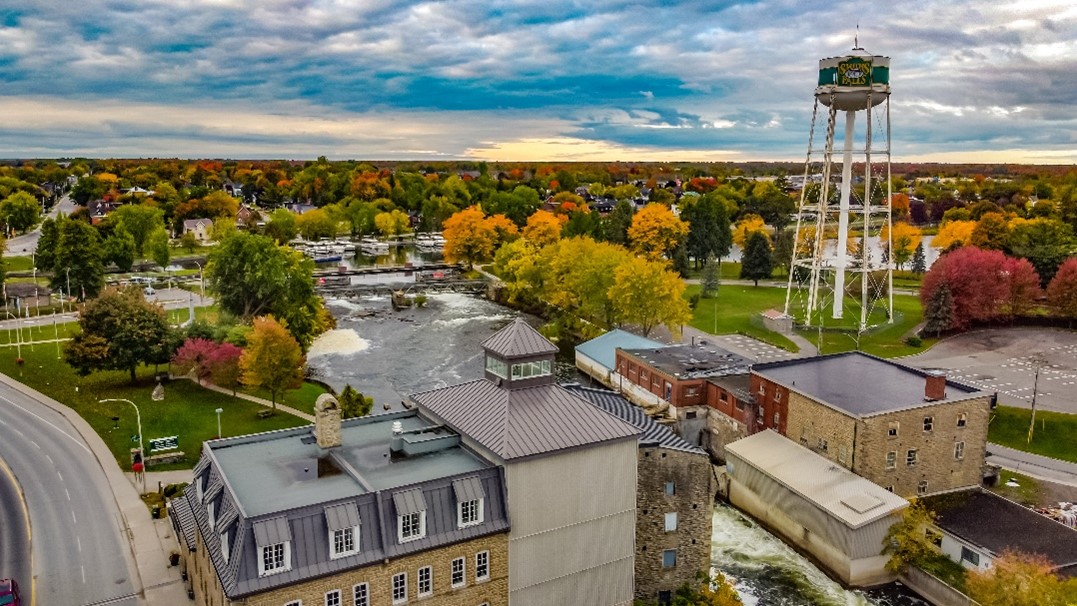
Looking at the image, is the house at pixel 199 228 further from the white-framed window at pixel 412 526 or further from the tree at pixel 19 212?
the white-framed window at pixel 412 526

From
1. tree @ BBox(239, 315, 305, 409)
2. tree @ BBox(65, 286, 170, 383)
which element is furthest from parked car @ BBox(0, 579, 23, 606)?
tree @ BBox(65, 286, 170, 383)

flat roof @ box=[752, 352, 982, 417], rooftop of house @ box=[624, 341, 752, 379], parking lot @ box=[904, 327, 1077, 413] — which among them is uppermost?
flat roof @ box=[752, 352, 982, 417]

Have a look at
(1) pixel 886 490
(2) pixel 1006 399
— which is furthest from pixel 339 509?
(2) pixel 1006 399

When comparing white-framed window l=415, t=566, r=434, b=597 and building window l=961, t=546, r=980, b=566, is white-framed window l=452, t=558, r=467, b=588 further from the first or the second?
building window l=961, t=546, r=980, b=566

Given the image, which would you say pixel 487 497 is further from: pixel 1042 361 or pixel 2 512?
pixel 1042 361

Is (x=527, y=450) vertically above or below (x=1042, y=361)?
above

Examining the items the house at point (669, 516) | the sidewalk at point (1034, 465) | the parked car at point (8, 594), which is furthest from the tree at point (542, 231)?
the parked car at point (8, 594)
